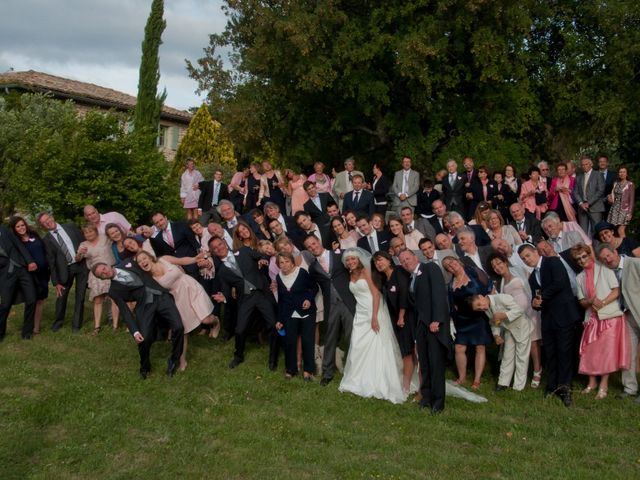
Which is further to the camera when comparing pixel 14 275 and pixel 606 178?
pixel 606 178

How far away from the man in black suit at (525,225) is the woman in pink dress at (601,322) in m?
2.12

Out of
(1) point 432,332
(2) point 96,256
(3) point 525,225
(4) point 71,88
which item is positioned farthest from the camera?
(4) point 71,88

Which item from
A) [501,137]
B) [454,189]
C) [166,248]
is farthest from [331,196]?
[501,137]

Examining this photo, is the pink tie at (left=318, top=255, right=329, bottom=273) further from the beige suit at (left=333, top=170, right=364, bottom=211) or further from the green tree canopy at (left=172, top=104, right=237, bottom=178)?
the green tree canopy at (left=172, top=104, right=237, bottom=178)

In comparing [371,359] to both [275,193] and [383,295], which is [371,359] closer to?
[383,295]

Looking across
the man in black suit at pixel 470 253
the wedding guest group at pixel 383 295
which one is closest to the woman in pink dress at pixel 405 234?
the wedding guest group at pixel 383 295

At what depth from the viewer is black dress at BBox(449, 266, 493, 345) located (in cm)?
826

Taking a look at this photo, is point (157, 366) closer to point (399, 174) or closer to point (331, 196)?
point (331, 196)

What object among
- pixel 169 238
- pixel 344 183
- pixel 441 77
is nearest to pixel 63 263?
pixel 169 238

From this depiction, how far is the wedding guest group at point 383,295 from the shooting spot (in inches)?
319

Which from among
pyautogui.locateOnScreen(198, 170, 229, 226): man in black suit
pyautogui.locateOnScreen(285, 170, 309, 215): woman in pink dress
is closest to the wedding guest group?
pyautogui.locateOnScreen(285, 170, 309, 215): woman in pink dress

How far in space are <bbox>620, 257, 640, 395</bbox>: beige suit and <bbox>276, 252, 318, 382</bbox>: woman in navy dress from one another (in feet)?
13.2

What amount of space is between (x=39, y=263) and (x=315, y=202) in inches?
211

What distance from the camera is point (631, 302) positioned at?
807cm
